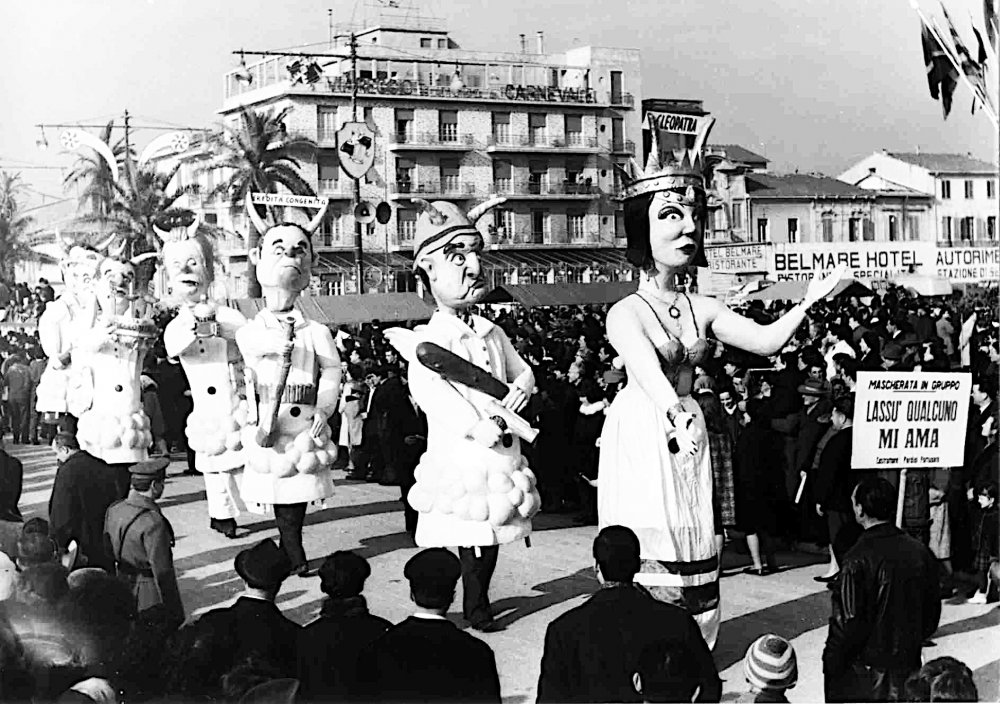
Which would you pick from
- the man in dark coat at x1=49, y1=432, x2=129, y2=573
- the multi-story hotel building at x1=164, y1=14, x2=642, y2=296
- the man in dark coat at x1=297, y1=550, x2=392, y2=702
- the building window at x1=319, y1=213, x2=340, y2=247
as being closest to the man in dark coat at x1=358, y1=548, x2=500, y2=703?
the man in dark coat at x1=297, y1=550, x2=392, y2=702

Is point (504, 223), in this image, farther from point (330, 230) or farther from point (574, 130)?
point (330, 230)

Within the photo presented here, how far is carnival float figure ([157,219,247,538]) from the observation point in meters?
8.22

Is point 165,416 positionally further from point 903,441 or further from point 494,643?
point 903,441

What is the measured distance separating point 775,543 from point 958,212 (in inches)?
131

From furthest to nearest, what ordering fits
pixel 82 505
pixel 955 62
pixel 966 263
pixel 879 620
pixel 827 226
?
pixel 966 263, pixel 827 226, pixel 955 62, pixel 82 505, pixel 879 620

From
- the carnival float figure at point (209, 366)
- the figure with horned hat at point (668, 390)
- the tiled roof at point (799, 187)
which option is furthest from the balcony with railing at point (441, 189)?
the figure with horned hat at point (668, 390)

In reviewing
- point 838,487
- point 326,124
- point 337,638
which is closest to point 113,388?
point 326,124

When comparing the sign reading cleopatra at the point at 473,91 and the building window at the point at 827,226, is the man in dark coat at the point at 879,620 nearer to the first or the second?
the sign reading cleopatra at the point at 473,91

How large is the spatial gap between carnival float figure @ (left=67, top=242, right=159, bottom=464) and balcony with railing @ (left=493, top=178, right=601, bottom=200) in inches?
104

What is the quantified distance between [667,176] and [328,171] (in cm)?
343

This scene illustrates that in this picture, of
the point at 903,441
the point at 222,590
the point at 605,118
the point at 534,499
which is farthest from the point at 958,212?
the point at 222,590

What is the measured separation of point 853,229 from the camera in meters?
9.59

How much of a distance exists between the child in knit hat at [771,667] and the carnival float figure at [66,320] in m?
5.86

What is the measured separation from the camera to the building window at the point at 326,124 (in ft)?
27.1
